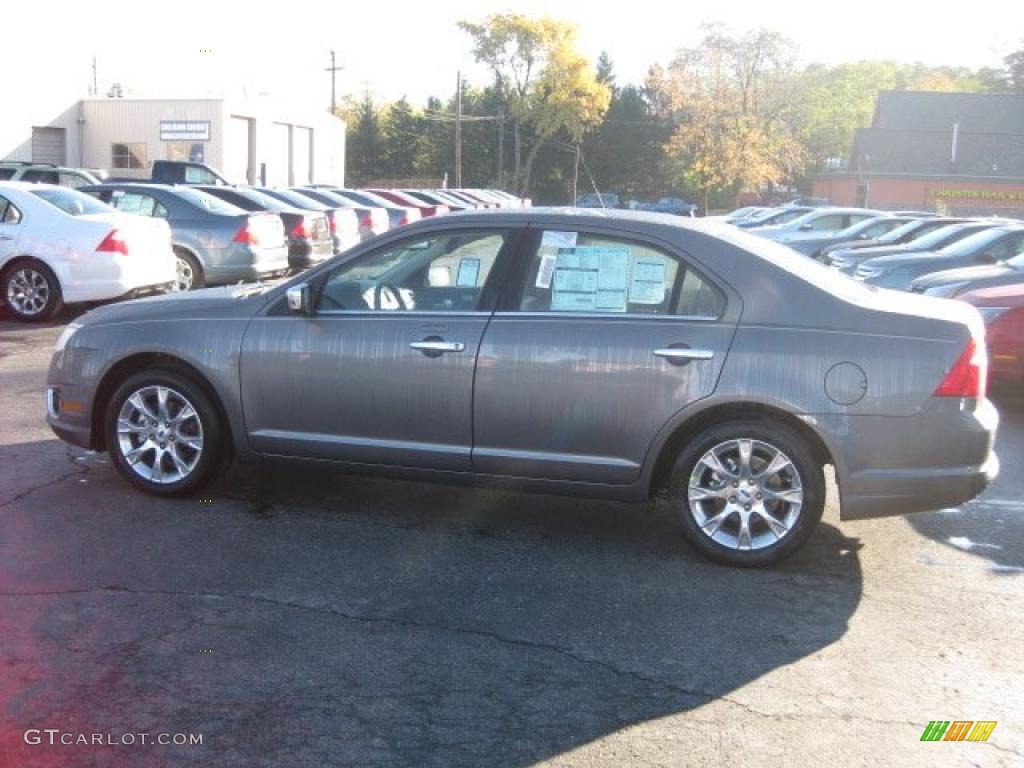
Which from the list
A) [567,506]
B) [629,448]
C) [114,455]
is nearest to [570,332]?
[629,448]

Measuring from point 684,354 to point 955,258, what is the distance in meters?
9.48

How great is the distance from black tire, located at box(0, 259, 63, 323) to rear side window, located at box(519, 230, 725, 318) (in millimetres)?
8849

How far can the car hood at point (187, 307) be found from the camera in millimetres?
6043

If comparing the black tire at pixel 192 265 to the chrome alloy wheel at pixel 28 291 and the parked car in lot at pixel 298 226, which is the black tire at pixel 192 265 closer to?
the parked car in lot at pixel 298 226

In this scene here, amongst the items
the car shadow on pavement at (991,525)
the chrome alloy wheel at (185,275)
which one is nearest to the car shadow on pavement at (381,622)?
the car shadow on pavement at (991,525)

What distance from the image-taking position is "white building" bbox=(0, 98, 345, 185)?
42125 mm

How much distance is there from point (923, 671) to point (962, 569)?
4.43ft

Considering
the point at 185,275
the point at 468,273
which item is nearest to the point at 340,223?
the point at 185,275

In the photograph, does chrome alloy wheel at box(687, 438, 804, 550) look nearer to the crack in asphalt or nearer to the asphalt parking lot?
the asphalt parking lot

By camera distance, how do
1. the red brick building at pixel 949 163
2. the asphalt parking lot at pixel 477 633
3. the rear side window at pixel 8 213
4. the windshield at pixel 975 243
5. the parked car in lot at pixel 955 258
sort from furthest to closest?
the red brick building at pixel 949 163 → the windshield at pixel 975 243 → the parked car in lot at pixel 955 258 → the rear side window at pixel 8 213 → the asphalt parking lot at pixel 477 633

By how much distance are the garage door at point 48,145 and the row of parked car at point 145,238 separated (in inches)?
994

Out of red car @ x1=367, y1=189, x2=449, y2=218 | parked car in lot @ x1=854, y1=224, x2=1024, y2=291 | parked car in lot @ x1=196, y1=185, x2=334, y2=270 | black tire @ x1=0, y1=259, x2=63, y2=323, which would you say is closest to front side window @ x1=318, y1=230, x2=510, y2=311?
black tire @ x1=0, y1=259, x2=63, y2=323

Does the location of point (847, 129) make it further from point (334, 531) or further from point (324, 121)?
point (334, 531)

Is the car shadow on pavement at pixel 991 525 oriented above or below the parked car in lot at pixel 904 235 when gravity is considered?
below
